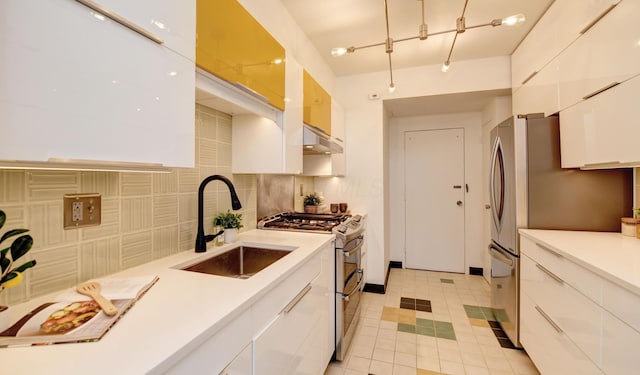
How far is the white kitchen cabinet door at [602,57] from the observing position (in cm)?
131

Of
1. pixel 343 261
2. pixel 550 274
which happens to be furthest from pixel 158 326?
pixel 550 274

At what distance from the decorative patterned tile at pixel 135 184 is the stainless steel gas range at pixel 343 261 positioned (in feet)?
3.05

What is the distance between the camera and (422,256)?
12.8 ft

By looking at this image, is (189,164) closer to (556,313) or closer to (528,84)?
(556,313)

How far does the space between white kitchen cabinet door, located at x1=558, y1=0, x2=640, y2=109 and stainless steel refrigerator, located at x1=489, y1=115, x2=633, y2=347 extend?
0.29m

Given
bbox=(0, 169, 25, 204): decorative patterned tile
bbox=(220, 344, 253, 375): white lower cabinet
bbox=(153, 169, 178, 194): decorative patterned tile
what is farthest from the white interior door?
bbox=(0, 169, 25, 204): decorative patterned tile

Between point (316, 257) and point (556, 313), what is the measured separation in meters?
1.36

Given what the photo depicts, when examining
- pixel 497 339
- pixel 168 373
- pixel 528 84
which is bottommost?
pixel 497 339

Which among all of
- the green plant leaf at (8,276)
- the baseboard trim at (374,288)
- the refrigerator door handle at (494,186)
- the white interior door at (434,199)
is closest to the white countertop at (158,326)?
the green plant leaf at (8,276)

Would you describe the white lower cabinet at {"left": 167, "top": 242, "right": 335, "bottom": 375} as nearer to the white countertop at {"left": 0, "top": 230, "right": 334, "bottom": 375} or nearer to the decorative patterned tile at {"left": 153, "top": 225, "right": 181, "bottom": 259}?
the white countertop at {"left": 0, "top": 230, "right": 334, "bottom": 375}

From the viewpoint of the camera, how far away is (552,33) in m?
2.01

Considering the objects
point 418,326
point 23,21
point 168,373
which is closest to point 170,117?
point 23,21

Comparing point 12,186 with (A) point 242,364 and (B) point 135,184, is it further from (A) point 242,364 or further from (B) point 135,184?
(A) point 242,364

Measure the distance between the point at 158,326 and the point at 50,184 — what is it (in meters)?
0.61
